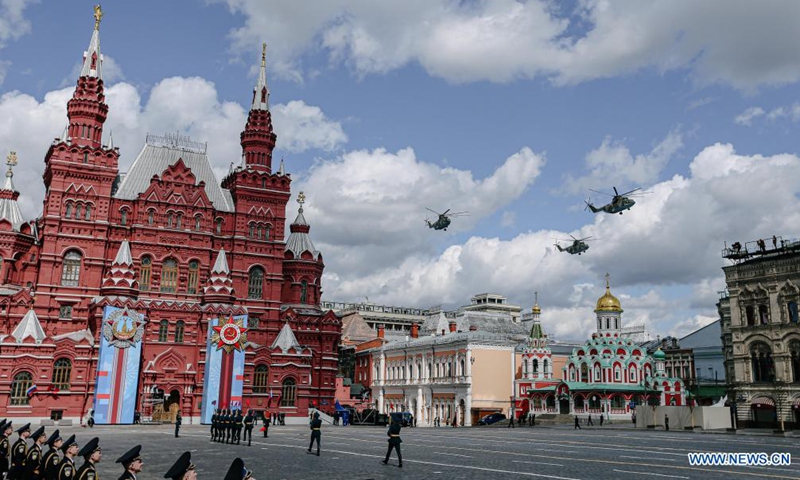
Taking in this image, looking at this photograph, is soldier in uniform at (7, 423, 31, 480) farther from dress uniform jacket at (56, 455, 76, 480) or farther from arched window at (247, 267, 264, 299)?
arched window at (247, 267, 264, 299)

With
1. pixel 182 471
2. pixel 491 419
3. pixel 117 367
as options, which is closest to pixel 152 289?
pixel 117 367

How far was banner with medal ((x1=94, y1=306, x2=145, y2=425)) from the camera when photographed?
53.8 m

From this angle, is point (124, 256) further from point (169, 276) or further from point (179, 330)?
point (179, 330)

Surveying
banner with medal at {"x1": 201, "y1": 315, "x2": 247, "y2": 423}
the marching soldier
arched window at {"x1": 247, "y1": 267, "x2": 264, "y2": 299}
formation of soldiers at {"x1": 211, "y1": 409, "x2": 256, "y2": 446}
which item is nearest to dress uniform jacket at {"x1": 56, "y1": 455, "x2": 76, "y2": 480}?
the marching soldier

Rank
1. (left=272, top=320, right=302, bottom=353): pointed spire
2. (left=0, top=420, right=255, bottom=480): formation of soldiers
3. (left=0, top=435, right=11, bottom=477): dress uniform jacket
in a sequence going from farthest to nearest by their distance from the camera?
1. (left=272, top=320, right=302, bottom=353): pointed spire
2. (left=0, top=435, right=11, bottom=477): dress uniform jacket
3. (left=0, top=420, right=255, bottom=480): formation of soldiers

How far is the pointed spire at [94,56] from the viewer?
63125mm

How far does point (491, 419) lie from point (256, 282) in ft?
88.1

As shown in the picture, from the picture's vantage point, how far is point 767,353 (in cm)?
5431

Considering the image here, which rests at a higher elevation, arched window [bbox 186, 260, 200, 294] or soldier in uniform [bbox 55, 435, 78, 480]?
arched window [bbox 186, 260, 200, 294]

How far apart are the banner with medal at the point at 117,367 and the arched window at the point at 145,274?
507 centimetres

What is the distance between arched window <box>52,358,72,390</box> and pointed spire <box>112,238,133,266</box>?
8614 mm

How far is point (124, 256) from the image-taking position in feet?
190

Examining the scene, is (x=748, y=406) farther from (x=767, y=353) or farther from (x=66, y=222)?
(x=66, y=222)

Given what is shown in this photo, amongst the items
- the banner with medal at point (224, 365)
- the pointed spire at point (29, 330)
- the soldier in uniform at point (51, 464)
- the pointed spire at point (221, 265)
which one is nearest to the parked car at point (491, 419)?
the banner with medal at point (224, 365)
